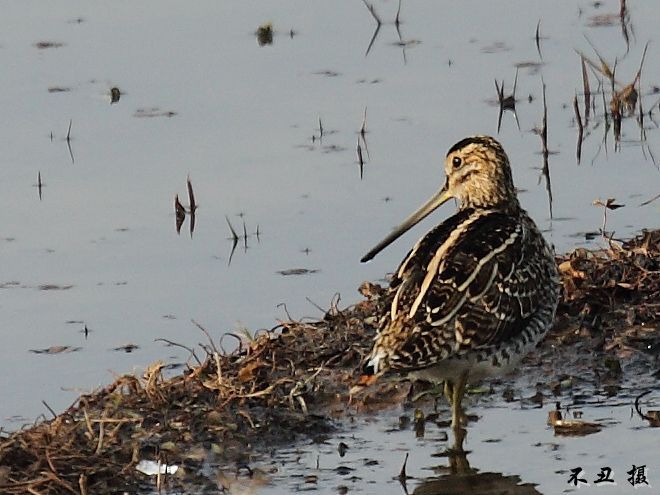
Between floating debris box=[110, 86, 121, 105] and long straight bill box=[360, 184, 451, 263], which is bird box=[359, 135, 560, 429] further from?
floating debris box=[110, 86, 121, 105]

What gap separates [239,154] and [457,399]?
3.46 metres

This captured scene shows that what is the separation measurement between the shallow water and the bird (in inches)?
56.8

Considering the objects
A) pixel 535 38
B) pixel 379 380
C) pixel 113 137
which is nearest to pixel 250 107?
pixel 113 137

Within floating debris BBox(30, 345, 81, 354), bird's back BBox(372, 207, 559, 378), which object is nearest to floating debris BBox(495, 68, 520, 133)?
floating debris BBox(30, 345, 81, 354)

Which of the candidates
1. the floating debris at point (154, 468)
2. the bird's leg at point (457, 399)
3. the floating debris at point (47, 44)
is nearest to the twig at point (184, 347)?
the floating debris at point (154, 468)

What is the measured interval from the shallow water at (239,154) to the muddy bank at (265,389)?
512 mm

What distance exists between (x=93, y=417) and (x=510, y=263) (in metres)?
1.66

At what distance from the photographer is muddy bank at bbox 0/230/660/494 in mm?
7078

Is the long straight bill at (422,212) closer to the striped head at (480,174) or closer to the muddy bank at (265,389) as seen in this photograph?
the striped head at (480,174)

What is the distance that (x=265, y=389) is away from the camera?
773cm

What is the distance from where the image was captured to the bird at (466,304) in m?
7.15

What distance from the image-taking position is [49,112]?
1152 cm

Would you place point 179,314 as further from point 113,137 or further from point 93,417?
point 113,137

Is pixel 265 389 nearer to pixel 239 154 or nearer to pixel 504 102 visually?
pixel 239 154
